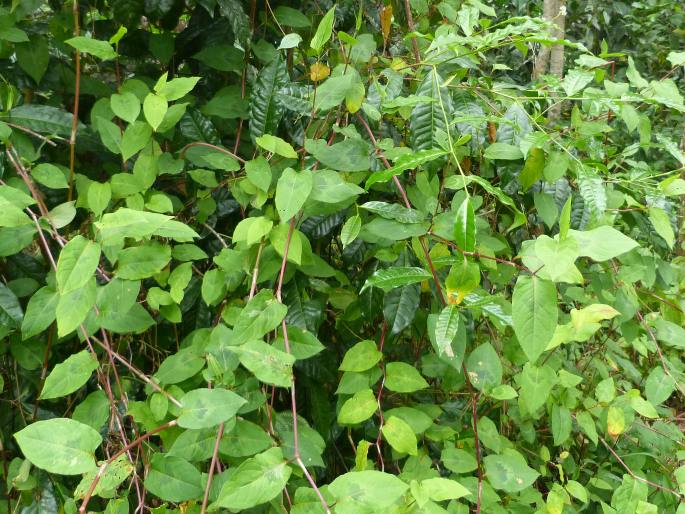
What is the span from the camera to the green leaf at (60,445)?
0.67m

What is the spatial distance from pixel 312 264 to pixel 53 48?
758mm

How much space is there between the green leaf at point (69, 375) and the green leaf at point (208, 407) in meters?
0.19

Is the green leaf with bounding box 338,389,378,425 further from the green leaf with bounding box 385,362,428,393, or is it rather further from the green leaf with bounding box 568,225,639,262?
the green leaf with bounding box 568,225,639,262

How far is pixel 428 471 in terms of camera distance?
0.99 m

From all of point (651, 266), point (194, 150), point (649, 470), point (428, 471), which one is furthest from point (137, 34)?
point (649, 470)

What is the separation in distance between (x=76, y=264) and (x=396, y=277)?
1.35ft

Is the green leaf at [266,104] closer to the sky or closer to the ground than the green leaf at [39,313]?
closer to the sky

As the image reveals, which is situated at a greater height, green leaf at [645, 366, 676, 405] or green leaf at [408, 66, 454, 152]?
green leaf at [408, 66, 454, 152]

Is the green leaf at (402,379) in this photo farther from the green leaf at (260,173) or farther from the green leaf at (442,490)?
the green leaf at (260,173)

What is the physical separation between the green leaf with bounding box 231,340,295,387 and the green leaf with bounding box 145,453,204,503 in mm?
184

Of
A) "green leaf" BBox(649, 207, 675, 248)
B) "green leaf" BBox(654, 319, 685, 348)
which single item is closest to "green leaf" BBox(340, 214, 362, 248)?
"green leaf" BBox(649, 207, 675, 248)

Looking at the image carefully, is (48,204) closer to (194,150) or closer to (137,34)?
(194,150)

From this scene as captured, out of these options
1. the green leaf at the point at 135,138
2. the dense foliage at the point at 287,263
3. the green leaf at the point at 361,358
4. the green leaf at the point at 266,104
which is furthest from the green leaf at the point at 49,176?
the green leaf at the point at 361,358

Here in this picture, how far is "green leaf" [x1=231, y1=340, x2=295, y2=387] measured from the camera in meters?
0.72
